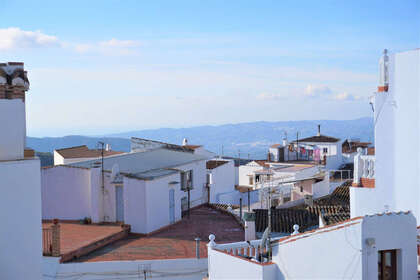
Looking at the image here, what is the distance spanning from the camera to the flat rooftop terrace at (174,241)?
52.0ft

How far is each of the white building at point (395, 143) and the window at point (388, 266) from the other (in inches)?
123

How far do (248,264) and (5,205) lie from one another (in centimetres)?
545

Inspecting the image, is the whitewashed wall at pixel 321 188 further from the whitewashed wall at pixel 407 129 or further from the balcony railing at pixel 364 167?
the whitewashed wall at pixel 407 129

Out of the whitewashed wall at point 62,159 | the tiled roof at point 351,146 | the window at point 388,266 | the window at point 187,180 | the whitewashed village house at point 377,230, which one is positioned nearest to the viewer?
the whitewashed village house at point 377,230

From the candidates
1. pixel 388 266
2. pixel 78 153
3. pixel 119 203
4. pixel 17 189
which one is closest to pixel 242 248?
pixel 388 266

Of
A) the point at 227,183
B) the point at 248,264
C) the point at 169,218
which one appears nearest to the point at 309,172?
the point at 227,183

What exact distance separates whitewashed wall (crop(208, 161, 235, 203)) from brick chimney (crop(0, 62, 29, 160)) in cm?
2304

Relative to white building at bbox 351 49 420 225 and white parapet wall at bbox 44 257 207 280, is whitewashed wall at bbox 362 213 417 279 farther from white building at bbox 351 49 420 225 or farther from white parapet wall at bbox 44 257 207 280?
white parapet wall at bbox 44 257 207 280

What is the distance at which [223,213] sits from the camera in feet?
78.2

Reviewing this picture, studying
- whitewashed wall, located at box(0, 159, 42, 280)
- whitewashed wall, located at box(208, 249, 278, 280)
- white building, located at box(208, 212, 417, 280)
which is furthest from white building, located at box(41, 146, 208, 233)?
white building, located at box(208, 212, 417, 280)

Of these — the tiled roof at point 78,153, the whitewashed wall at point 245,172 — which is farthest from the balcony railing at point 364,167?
the whitewashed wall at point 245,172

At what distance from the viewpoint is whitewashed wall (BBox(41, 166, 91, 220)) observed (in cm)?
1997

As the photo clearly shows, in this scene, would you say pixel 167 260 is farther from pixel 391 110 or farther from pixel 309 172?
pixel 309 172

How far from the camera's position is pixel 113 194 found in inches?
772
